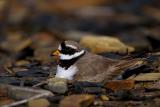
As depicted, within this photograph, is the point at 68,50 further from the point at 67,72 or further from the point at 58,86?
the point at 58,86

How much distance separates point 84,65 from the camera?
9.05 metres

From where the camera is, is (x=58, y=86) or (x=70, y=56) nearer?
(x=58, y=86)

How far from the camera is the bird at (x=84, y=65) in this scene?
355 inches

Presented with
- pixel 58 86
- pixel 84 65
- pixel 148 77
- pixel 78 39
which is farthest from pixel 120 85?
pixel 78 39

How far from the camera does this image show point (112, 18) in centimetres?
2012

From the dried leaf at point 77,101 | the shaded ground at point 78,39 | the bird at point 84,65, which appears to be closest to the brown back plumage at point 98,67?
the bird at point 84,65

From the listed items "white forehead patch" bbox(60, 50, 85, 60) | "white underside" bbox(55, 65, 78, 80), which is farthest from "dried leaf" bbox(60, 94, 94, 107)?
"white forehead patch" bbox(60, 50, 85, 60)

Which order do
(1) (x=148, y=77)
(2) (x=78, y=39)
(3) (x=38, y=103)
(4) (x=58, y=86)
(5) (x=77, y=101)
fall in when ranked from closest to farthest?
1. (5) (x=77, y=101)
2. (3) (x=38, y=103)
3. (4) (x=58, y=86)
4. (1) (x=148, y=77)
5. (2) (x=78, y=39)

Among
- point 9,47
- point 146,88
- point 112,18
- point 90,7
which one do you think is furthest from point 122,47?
point 90,7

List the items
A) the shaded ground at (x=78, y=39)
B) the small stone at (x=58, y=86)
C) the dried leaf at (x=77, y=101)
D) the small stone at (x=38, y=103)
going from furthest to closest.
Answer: the small stone at (x=58, y=86)
the shaded ground at (x=78, y=39)
the small stone at (x=38, y=103)
the dried leaf at (x=77, y=101)

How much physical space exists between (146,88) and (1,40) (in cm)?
927

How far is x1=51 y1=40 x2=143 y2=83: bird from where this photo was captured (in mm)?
9008

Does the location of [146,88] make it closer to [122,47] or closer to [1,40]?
[122,47]

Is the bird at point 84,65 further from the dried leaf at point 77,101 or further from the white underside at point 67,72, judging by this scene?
the dried leaf at point 77,101
